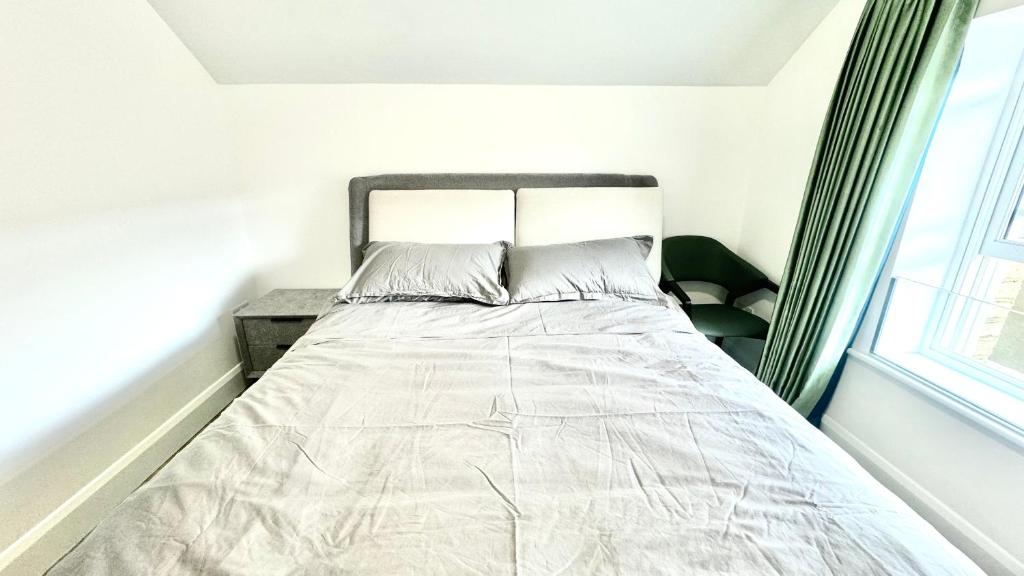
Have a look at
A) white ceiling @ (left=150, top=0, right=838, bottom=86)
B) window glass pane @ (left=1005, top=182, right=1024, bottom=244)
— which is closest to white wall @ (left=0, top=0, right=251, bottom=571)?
white ceiling @ (left=150, top=0, right=838, bottom=86)

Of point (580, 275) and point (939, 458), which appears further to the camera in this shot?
point (580, 275)

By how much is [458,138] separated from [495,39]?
1.87 ft

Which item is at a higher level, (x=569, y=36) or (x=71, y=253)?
(x=569, y=36)

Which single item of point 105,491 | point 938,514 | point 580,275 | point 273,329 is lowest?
point 105,491

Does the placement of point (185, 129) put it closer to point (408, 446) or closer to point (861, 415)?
point (408, 446)

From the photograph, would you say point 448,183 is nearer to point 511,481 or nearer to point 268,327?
point 268,327

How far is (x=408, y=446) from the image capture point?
1.07 metres

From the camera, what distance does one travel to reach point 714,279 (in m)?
2.52

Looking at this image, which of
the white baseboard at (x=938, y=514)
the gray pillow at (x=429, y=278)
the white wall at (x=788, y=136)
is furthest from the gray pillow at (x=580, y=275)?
the white baseboard at (x=938, y=514)

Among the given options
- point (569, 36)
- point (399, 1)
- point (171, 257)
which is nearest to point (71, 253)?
point (171, 257)

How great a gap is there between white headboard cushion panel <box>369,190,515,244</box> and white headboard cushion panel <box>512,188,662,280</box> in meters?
0.12

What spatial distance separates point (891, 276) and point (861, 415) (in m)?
0.62

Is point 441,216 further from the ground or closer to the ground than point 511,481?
further from the ground

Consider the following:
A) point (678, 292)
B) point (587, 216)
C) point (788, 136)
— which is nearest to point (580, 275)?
point (587, 216)
